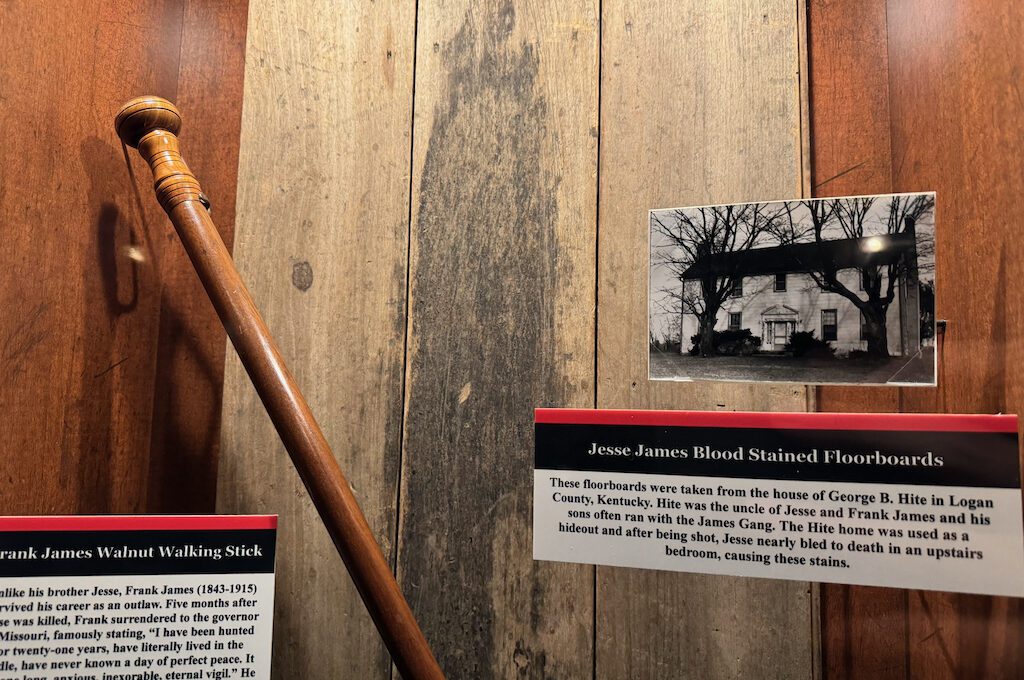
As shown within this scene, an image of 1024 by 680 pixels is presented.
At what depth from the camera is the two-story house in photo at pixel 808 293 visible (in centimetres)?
58

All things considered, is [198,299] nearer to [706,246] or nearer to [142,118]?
[142,118]

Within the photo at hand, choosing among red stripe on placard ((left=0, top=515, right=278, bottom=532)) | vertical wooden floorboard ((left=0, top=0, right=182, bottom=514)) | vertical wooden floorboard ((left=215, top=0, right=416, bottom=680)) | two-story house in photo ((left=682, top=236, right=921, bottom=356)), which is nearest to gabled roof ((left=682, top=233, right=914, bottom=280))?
two-story house in photo ((left=682, top=236, right=921, bottom=356))

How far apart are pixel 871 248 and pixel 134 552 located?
77 centimetres

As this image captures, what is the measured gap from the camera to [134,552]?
614 mm

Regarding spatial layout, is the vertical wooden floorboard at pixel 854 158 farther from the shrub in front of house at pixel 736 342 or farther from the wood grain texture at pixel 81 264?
the wood grain texture at pixel 81 264

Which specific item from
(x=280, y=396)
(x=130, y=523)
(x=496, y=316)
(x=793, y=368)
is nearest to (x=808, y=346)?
(x=793, y=368)

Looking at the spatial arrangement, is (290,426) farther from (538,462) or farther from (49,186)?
(49,186)

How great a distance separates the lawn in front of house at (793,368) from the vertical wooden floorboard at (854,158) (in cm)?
4

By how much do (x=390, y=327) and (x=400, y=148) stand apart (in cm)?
22

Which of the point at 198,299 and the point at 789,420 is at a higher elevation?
the point at 198,299

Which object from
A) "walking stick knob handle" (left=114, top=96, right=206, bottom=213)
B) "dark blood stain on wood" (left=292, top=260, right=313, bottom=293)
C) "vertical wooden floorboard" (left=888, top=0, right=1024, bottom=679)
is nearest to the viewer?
"vertical wooden floorboard" (left=888, top=0, right=1024, bottom=679)

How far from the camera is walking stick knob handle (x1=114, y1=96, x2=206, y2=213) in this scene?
0.66m

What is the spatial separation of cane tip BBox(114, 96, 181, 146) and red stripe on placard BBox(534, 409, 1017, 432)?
510 mm

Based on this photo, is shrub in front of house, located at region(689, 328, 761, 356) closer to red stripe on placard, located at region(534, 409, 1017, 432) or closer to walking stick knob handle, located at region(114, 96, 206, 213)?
red stripe on placard, located at region(534, 409, 1017, 432)
